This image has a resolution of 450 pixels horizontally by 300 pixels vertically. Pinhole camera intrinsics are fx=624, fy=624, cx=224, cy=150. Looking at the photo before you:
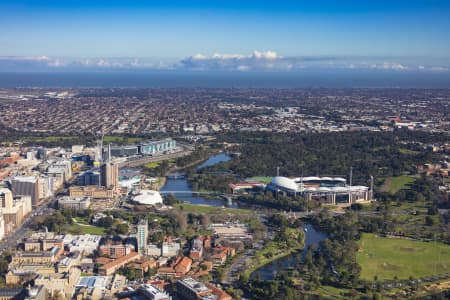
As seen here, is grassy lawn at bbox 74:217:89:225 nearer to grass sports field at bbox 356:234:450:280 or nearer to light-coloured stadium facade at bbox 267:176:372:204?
light-coloured stadium facade at bbox 267:176:372:204

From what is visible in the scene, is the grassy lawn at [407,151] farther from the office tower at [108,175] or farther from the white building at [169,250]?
the white building at [169,250]

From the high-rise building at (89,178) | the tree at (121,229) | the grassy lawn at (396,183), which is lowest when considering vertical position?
the tree at (121,229)

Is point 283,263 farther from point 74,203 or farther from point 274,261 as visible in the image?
point 74,203

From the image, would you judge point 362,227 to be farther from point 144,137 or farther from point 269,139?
point 144,137

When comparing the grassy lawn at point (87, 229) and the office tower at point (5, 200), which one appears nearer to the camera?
the grassy lawn at point (87, 229)

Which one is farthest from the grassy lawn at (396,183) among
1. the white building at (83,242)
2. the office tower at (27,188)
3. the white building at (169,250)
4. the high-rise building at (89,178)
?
the office tower at (27,188)

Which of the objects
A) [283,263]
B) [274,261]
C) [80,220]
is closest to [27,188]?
[80,220]

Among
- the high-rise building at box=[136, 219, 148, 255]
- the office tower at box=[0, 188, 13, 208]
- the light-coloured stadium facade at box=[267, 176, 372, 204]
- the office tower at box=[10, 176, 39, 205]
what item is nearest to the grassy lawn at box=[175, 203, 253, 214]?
the light-coloured stadium facade at box=[267, 176, 372, 204]
